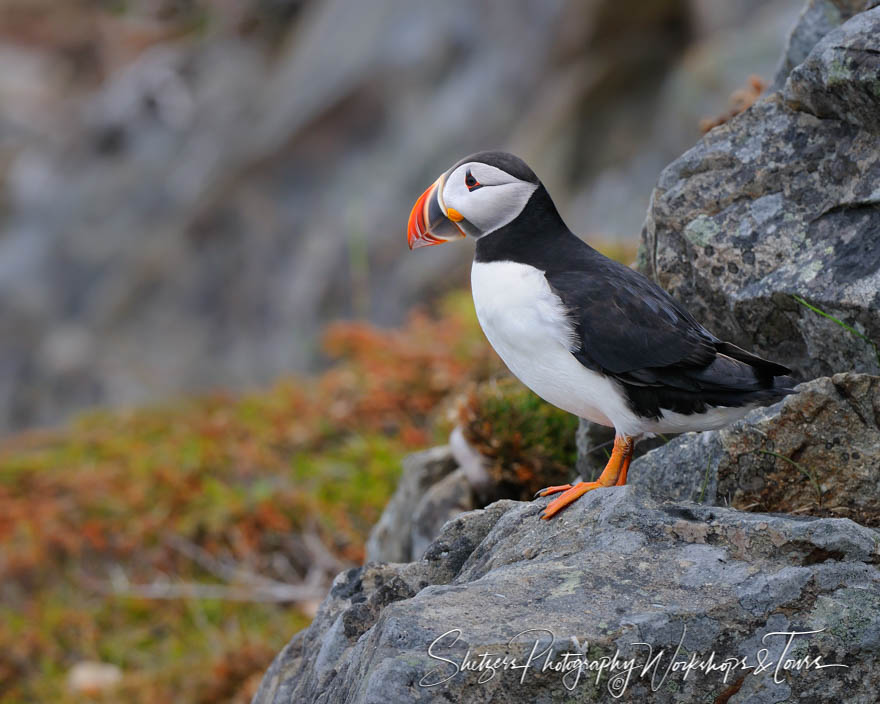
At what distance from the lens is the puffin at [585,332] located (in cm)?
348

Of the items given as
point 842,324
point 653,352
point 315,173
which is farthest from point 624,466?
point 315,173

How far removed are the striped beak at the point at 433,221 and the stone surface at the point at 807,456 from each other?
1.31 meters

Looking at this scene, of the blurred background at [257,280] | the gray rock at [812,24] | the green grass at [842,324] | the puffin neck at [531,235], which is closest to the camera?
the green grass at [842,324]

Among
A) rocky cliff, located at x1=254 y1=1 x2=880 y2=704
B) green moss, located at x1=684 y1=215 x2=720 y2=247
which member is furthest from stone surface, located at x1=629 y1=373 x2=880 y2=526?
green moss, located at x1=684 y1=215 x2=720 y2=247

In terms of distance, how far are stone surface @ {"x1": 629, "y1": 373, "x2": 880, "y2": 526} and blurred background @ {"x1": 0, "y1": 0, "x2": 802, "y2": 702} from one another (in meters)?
3.44

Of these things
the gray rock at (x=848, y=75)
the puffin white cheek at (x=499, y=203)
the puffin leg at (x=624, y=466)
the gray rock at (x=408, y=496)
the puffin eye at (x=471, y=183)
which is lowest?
the gray rock at (x=408, y=496)

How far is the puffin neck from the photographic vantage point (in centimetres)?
389

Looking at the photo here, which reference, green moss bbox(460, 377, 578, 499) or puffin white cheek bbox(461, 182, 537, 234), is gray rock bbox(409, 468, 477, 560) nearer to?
green moss bbox(460, 377, 578, 499)

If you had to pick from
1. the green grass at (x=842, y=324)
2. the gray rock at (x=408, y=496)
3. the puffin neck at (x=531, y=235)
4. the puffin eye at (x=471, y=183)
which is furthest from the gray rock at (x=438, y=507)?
the green grass at (x=842, y=324)

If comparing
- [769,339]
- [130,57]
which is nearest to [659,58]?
[769,339]

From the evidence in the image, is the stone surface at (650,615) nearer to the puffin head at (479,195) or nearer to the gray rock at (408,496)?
the puffin head at (479,195)

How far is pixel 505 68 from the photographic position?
39.8ft

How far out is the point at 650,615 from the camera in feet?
8.41

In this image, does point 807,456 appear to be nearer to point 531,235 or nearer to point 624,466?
point 624,466
